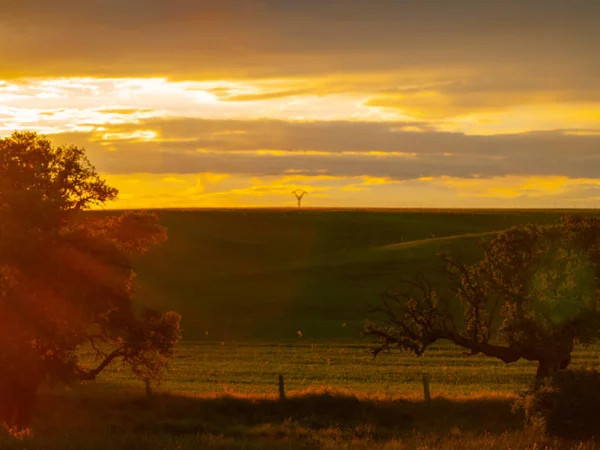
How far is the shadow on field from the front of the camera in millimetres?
25438

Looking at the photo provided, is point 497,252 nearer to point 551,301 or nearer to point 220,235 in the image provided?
point 551,301

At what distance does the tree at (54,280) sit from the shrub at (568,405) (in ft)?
44.1

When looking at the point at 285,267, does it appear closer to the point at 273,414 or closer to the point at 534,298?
the point at 534,298

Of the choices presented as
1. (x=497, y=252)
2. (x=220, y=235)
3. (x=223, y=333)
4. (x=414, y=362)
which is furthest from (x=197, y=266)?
(x=497, y=252)

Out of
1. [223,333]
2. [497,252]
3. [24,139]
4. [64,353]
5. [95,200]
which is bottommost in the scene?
[223,333]

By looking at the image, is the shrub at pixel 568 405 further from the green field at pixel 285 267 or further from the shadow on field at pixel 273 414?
the green field at pixel 285 267

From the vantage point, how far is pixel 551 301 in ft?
92.4

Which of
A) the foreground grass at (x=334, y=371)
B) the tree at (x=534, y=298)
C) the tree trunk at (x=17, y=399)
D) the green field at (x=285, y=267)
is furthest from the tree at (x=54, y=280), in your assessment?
the green field at (x=285, y=267)

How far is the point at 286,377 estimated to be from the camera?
42.3 metres

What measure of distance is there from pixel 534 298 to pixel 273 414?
10243 mm

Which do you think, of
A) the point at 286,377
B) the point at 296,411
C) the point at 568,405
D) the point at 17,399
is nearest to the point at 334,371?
the point at 286,377

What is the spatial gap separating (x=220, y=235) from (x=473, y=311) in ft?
411

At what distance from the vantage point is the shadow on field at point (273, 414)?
2544 centimetres

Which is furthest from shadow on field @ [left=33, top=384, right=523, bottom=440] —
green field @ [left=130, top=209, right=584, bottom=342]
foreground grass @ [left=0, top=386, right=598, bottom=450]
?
green field @ [left=130, top=209, right=584, bottom=342]
